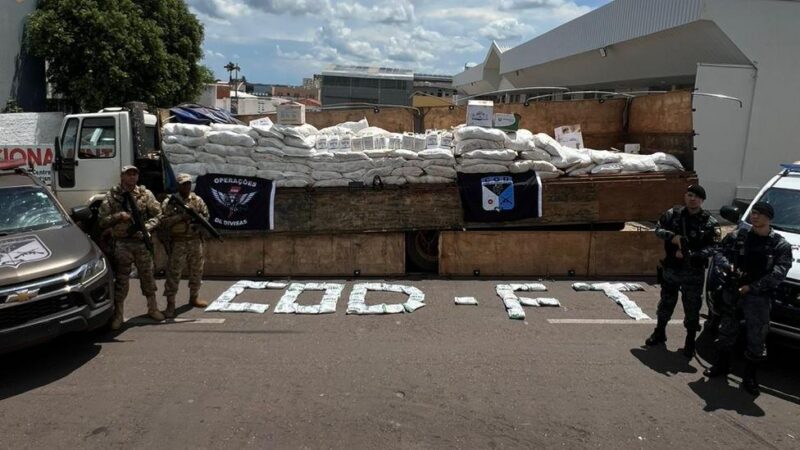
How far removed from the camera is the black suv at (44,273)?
458cm

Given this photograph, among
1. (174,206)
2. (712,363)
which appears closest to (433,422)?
(712,363)

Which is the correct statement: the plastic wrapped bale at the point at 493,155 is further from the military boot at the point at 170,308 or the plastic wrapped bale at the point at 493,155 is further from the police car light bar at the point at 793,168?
the military boot at the point at 170,308

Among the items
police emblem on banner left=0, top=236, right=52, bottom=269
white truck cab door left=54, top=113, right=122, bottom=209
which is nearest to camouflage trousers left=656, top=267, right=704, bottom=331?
police emblem on banner left=0, top=236, right=52, bottom=269

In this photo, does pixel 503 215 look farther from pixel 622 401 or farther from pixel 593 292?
pixel 622 401

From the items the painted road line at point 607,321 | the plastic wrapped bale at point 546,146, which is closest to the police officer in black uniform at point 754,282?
the painted road line at point 607,321

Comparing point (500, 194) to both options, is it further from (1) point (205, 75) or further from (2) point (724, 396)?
(1) point (205, 75)

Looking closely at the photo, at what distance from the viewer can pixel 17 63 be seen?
1791 centimetres

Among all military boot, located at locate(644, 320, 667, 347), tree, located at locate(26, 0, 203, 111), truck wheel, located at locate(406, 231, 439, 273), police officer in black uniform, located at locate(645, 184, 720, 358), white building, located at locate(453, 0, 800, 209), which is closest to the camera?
police officer in black uniform, located at locate(645, 184, 720, 358)

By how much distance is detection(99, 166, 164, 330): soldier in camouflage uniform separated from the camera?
5941 mm

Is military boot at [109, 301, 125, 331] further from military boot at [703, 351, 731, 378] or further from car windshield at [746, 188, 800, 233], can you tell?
car windshield at [746, 188, 800, 233]

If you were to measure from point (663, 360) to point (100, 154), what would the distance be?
7.91 metres

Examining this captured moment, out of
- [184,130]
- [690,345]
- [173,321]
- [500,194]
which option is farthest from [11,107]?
[690,345]

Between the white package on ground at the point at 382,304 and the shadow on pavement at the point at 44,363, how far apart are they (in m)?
2.78

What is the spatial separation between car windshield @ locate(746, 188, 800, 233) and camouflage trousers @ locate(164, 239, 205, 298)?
615 centimetres
